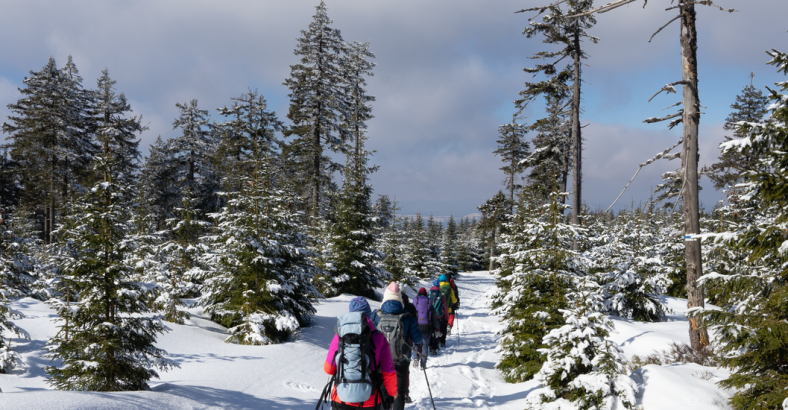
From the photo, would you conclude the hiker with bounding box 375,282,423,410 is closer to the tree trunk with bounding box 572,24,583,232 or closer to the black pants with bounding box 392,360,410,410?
the black pants with bounding box 392,360,410,410

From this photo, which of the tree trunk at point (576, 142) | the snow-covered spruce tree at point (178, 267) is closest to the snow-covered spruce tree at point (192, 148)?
the snow-covered spruce tree at point (178, 267)

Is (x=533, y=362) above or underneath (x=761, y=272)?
underneath

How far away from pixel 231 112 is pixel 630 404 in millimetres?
27706

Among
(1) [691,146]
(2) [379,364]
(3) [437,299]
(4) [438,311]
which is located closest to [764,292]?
(1) [691,146]

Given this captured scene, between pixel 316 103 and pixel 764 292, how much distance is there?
21146mm

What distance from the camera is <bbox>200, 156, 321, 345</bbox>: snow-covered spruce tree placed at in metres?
10.6

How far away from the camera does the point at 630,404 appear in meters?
5.24

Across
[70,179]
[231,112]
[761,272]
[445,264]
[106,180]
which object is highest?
[231,112]

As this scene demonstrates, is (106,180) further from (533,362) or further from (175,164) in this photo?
(175,164)

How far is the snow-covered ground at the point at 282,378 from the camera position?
16.8 feet

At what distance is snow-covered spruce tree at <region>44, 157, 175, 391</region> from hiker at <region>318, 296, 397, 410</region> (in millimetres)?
4013

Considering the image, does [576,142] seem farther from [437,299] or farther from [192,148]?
[192,148]

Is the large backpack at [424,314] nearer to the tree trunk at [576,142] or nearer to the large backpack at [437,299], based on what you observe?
the large backpack at [437,299]

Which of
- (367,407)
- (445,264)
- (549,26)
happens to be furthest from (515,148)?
(367,407)
